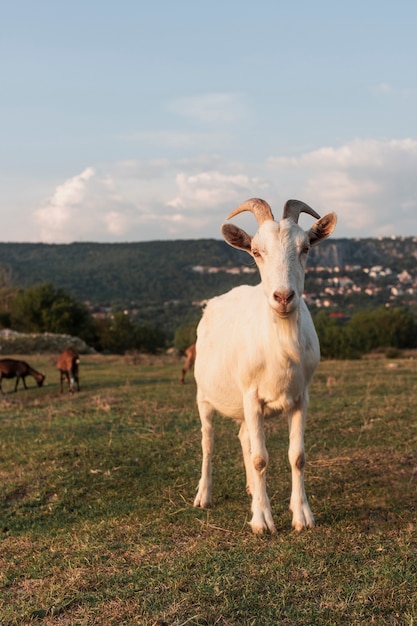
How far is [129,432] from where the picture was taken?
10.4 m

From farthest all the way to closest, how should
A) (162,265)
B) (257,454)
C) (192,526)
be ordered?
1. (162,265)
2. (192,526)
3. (257,454)

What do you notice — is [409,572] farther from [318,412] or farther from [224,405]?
[318,412]

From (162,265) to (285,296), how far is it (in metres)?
103

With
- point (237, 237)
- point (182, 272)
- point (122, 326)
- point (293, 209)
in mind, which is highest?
point (182, 272)

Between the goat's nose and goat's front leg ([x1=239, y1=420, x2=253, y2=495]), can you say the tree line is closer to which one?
goat's front leg ([x1=239, y1=420, x2=253, y2=495])

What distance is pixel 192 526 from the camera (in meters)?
6.09

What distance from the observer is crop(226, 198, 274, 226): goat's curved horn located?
5832 mm

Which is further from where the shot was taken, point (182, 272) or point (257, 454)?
point (182, 272)

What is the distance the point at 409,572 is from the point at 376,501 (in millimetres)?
1925

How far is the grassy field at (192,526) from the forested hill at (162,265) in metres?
76.6

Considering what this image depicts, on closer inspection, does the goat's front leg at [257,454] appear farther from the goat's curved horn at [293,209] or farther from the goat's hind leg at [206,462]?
the goat's curved horn at [293,209]

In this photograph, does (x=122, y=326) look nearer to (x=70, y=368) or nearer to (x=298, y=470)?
(x=70, y=368)

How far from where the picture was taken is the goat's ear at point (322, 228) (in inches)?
226

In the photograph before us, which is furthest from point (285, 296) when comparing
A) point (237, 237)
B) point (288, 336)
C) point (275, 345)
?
point (237, 237)
